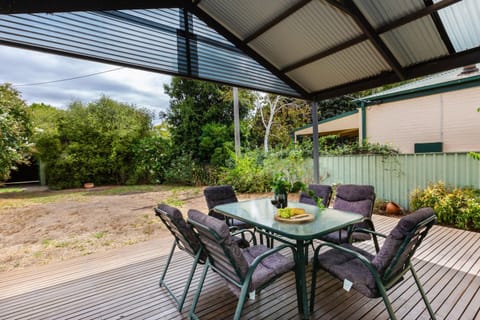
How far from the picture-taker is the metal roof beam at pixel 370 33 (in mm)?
2566

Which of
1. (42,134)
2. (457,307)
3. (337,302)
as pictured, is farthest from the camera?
(42,134)

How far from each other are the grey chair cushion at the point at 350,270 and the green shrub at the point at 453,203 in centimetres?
351

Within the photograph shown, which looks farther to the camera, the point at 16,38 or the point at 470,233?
the point at 470,233

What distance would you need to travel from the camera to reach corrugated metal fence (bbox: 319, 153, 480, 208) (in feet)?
15.4

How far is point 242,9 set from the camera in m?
3.32

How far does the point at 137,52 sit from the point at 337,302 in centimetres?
367

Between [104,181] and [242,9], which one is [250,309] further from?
[104,181]

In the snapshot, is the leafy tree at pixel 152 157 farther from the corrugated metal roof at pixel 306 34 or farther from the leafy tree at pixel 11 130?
the corrugated metal roof at pixel 306 34

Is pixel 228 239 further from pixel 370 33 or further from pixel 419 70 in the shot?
pixel 419 70

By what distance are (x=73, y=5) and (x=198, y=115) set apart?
831 cm

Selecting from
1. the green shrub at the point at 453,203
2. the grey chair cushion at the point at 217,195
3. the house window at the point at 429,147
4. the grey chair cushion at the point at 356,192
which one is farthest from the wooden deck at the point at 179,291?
the house window at the point at 429,147

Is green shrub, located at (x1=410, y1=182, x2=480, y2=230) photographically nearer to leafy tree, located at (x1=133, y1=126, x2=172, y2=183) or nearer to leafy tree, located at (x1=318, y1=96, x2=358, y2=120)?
leafy tree, located at (x1=133, y1=126, x2=172, y2=183)

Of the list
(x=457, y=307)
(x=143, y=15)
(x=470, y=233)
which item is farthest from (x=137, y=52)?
(x=470, y=233)

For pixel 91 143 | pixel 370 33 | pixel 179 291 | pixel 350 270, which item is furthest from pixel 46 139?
pixel 350 270
